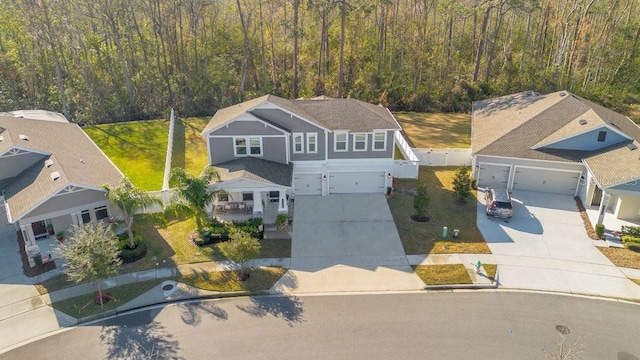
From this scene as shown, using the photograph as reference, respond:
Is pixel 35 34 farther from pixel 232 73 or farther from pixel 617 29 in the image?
pixel 617 29

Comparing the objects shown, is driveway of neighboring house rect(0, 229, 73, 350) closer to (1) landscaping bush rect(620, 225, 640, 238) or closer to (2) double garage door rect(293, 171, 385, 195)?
(2) double garage door rect(293, 171, 385, 195)

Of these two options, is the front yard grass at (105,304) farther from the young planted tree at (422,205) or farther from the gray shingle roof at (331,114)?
the young planted tree at (422,205)

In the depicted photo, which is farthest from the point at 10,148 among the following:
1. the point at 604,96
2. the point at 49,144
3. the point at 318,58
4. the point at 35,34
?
the point at 604,96

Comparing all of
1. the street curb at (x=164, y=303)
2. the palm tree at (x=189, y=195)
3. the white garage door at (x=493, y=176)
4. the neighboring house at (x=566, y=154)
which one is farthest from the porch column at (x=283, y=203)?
the white garage door at (x=493, y=176)

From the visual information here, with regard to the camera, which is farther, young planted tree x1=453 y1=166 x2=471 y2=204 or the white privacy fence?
the white privacy fence

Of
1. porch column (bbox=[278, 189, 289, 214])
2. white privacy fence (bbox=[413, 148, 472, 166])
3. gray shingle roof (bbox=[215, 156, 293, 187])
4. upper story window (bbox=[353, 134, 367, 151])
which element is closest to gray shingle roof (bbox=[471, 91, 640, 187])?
white privacy fence (bbox=[413, 148, 472, 166])

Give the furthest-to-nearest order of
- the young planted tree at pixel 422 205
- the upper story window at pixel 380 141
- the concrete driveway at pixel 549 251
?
the upper story window at pixel 380 141 < the young planted tree at pixel 422 205 < the concrete driveway at pixel 549 251
